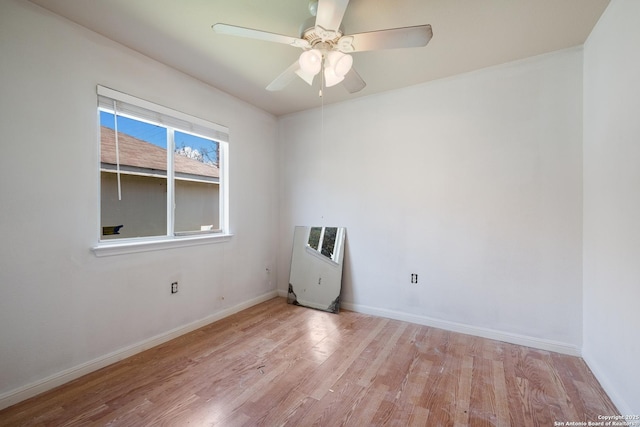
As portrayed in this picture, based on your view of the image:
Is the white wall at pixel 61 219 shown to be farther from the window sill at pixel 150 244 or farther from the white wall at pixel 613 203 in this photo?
the white wall at pixel 613 203

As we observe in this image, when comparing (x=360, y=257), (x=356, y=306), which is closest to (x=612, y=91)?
(x=360, y=257)

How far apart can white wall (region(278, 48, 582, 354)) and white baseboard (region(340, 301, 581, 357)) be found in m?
0.01

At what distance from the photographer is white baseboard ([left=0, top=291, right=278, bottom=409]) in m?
1.73

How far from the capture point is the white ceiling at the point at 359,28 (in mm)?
1797

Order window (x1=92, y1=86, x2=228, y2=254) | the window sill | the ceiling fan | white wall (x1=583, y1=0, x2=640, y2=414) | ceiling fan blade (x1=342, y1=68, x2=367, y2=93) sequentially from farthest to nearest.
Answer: window (x1=92, y1=86, x2=228, y2=254) < the window sill < ceiling fan blade (x1=342, y1=68, x2=367, y2=93) < white wall (x1=583, y1=0, x2=640, y2=414) < the ceiling fan

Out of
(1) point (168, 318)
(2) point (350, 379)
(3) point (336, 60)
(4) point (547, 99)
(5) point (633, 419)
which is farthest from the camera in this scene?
(1) point (168, 318)

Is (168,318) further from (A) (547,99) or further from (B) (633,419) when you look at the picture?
(A) (547,99)

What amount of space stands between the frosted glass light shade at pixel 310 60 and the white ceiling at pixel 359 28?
36cm

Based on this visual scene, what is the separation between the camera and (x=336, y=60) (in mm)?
1707

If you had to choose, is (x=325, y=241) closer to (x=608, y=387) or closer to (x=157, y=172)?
(x=157, y=172)

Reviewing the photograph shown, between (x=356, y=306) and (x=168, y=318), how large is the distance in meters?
2.05

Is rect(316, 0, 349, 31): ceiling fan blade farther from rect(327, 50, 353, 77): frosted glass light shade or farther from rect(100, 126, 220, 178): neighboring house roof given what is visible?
rect(100, 126, 220, 178): neighboring house roof

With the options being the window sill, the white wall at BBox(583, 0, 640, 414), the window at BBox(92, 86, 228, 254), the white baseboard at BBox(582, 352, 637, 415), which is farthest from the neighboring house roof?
the white baseboard at BBox(582, 352, 637, 415)

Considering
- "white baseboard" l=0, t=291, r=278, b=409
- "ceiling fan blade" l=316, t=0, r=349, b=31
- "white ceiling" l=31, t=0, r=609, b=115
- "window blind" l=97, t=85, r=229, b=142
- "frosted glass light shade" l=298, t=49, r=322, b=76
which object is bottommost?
"white baseboard" l=0, t=291, r=278, b=409
